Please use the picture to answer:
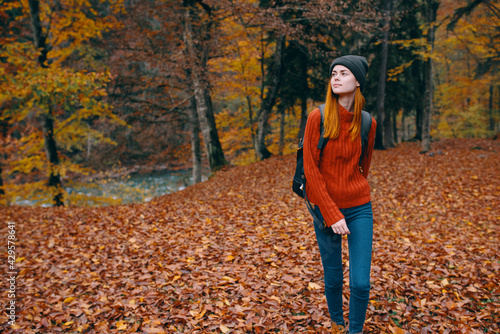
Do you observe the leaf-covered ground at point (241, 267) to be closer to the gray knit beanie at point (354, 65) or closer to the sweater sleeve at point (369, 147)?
the sweater sleeve at point (369, 147)

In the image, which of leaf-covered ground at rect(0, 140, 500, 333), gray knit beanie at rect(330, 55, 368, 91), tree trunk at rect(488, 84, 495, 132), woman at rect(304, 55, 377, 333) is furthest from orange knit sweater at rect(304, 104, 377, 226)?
tree trunk at rect(488, 84, 495, 132)

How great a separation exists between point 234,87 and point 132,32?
520 cm

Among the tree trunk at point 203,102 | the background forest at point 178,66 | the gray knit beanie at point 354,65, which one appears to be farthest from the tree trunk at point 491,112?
the gray knit beanie at point 354,65

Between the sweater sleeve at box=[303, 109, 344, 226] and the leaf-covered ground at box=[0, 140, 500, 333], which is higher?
the sweater sleeve at box=[303, 109, 344, 226]

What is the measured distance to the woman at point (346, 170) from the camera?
2045 millimetres

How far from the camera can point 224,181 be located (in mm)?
10688

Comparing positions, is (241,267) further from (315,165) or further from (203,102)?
(203,102)

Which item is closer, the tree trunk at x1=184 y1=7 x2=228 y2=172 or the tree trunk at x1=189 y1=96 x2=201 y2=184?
the tree trunk at x1=184 y1=7 x2=228 y2=172

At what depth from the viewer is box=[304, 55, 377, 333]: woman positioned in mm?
2045

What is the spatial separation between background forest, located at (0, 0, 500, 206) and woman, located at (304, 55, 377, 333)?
24.8 ft

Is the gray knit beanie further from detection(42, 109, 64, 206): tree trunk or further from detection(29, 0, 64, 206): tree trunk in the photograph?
detection(42, 109, 64, 206): tree trunk

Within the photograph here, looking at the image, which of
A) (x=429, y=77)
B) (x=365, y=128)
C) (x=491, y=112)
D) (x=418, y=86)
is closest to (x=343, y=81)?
(x=365, y=128)

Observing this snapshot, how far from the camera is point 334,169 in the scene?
6.93 feet

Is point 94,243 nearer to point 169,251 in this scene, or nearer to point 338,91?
point 169,251
